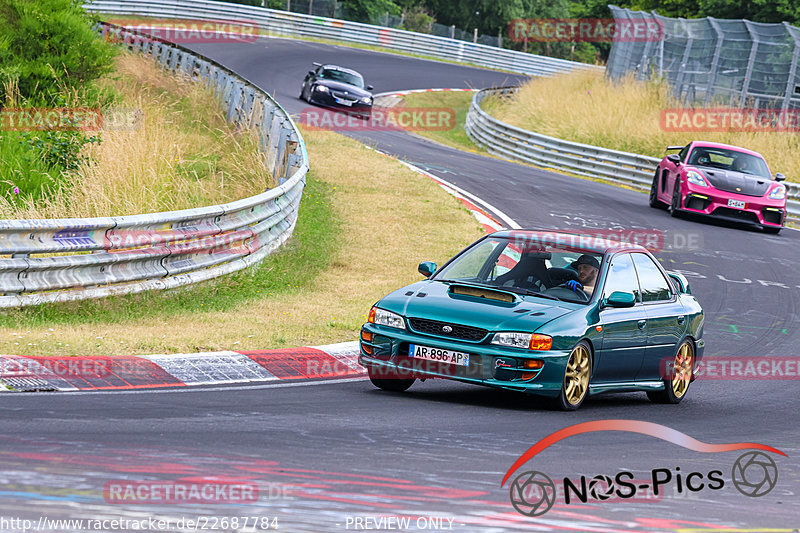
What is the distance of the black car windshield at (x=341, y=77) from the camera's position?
3619 cm

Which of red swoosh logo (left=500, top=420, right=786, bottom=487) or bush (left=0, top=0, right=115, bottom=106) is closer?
red swoosh logo (left=500, top=420, right=786, bottom=487)

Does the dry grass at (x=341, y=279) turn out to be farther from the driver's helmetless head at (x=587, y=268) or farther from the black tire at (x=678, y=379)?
the black tire at (x=678, y=379)

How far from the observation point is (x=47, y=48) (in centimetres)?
2266

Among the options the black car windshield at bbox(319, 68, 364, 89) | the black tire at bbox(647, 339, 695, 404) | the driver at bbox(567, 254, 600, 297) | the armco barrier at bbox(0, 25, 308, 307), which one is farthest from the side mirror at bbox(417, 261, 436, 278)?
the black car windshield at bbox(319, 68, 364, 89)

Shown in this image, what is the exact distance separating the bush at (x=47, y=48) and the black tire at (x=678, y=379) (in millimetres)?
14876

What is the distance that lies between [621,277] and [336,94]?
26.1 metres

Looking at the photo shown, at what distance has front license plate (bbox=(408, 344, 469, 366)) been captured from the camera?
28.3 ft

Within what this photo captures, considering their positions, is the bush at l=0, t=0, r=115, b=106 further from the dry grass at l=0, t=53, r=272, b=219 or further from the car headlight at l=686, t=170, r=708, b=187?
the car headlight at l=686, t=170, r=708, b=187

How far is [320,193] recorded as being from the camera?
1994cm

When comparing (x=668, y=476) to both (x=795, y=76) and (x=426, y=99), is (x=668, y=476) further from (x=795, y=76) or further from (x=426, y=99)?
(x=426, y=99)

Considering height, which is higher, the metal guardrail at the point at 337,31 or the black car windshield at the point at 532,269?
the black car windshield at the point at 532,269

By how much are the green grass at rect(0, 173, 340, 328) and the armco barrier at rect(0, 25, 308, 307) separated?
0.34 ft

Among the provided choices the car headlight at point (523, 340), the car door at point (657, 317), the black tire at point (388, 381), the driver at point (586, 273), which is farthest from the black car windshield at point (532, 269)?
the black tire at point (388, 381)

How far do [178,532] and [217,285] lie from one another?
27.8ft
